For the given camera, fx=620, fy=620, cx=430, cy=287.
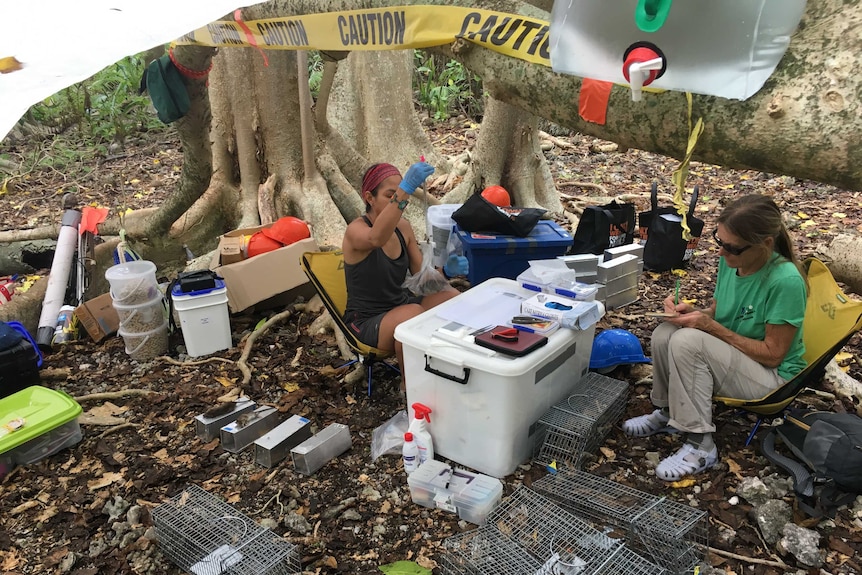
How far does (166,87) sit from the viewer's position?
489 cm

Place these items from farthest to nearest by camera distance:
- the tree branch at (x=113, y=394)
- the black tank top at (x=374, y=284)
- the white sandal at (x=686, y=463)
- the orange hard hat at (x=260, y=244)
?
1. the orange hard hat at (x=260, y=244)
2. the tree branch at (x=113, y=394)
3. the black tank top at (x=374, y=284)
4. the white sandal at (x=686, y=463)

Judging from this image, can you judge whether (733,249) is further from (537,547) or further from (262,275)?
(262,275)

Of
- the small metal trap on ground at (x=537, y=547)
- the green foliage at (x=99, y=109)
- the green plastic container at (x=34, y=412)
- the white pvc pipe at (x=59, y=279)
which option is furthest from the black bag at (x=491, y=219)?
the green foliage at (x=99, y=109)

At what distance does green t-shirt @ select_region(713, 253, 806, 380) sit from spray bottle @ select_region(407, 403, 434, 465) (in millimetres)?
1521

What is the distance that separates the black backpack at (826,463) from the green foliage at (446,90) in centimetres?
868

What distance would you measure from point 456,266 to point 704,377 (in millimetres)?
2082

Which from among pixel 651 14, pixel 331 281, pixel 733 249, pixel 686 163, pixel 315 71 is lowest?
pixel 331 281

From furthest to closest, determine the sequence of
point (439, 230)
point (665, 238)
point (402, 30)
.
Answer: point (665, 238)
point (439, 230)
point (402, 30)

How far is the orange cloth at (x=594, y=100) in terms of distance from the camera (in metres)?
2.23

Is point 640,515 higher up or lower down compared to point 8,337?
lower down

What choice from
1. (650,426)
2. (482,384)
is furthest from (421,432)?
(650,426)

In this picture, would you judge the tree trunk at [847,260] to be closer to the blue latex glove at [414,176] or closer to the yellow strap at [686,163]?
the yellow strap at [686,163]

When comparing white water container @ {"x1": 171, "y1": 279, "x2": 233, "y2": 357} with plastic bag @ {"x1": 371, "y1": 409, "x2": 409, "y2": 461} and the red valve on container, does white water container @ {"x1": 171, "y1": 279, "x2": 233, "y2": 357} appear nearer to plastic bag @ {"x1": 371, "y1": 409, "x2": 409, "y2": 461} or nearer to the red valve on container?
plastic bag @ {"x1": 371, "y1": 409, "x2": 409, "y2": 461}

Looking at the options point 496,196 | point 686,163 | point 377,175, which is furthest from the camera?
point 496,196
